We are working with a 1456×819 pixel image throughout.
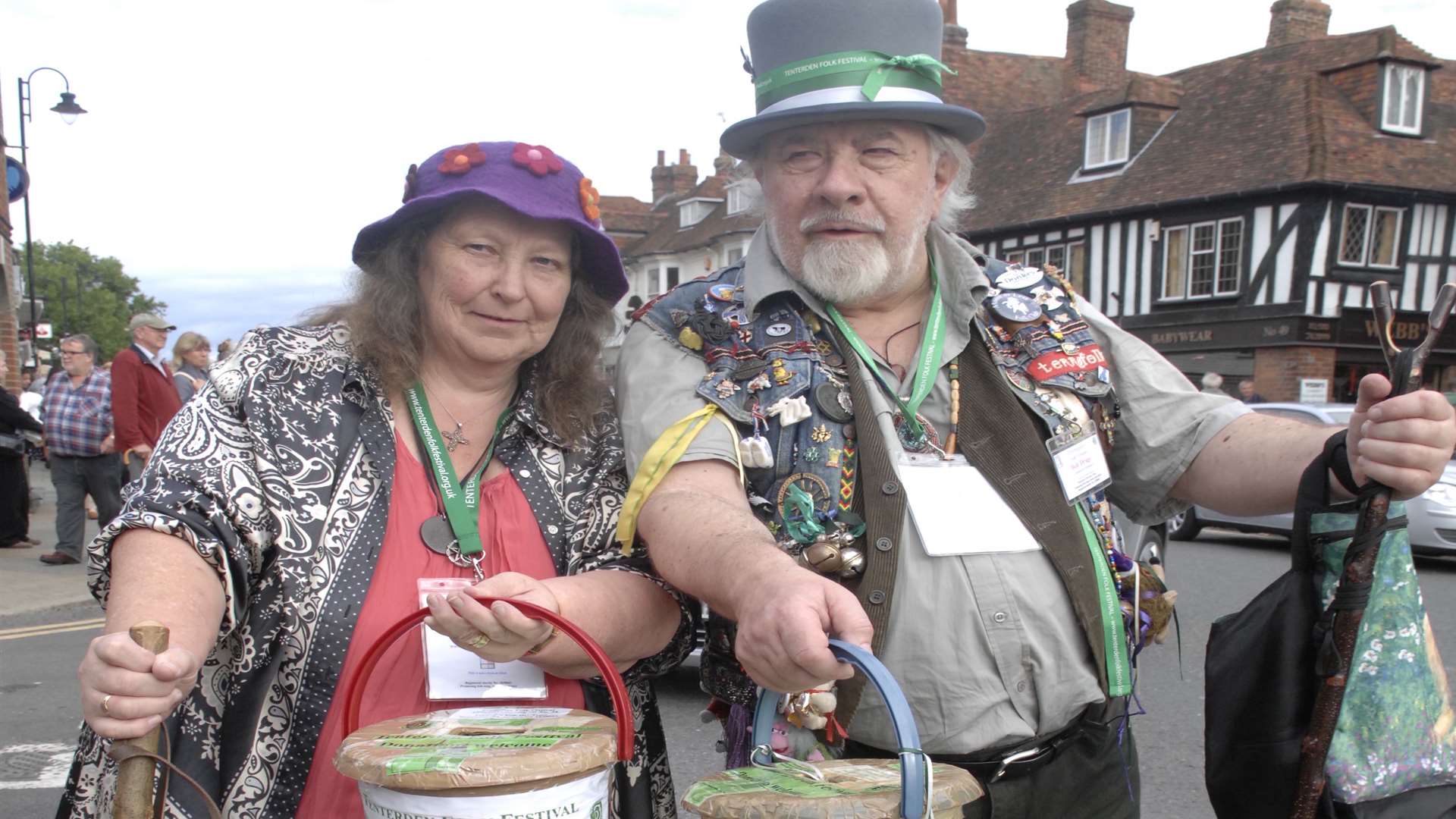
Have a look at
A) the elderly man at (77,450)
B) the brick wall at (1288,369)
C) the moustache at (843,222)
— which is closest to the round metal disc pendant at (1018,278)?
the moustache at (843,222)

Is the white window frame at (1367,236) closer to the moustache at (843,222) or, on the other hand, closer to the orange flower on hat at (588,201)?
the moustache at (843,222)

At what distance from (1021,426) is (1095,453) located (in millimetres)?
159

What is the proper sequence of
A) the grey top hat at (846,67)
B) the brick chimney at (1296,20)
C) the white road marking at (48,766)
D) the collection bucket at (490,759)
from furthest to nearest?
the brick chimney at (1296,20)
the white road marking at (48,766)
the grey top hat at (846,67)
the collection bucket at (490,759)

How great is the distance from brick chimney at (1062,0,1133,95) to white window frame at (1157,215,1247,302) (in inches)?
289

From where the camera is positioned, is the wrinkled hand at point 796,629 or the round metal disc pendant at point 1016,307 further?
the round metal disc pendant at point 1016,307

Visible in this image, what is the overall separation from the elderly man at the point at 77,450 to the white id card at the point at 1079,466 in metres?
8.75

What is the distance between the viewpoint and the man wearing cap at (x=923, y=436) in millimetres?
1878

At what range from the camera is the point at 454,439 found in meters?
2.07

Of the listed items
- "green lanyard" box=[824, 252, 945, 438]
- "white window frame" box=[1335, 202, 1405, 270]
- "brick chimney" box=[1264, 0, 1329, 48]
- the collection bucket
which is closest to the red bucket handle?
the collection bucket

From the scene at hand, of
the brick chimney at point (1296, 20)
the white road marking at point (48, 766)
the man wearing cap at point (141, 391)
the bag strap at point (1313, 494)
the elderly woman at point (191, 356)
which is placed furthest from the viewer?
the brick chimney at point (1296, 20)

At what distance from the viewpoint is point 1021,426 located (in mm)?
2018

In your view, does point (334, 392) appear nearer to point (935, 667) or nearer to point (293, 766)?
point (293, 766)

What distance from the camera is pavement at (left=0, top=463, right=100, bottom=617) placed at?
7.67 meters

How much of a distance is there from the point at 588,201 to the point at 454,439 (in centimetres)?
53
